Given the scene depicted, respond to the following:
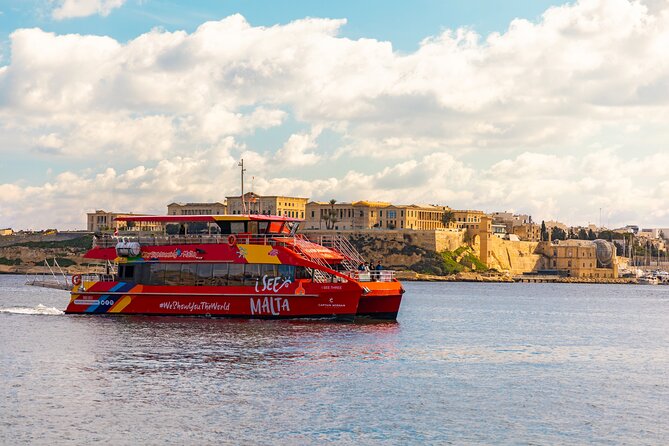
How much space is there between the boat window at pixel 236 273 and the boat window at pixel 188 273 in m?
1.78

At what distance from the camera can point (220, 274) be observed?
42.6 m

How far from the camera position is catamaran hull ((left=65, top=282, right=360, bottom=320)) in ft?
136

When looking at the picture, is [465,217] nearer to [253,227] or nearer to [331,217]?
[331,217]

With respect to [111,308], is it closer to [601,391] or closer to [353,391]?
[353,391]

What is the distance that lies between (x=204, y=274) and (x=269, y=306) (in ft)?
10.8

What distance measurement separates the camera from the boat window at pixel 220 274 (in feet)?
139

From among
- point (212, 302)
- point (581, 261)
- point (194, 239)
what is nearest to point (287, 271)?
point (212, 302)

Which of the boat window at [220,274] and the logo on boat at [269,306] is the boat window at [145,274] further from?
the logo on boat at [269,306]

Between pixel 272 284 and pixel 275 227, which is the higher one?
pixel 275 227

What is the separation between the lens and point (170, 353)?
3269cm

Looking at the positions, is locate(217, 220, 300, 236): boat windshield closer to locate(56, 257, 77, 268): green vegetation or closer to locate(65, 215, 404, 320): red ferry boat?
locate(65, 215, 404, 320): red ferry boat

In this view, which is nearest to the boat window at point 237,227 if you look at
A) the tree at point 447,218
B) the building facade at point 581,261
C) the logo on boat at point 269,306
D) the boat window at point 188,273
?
the boat window at point 188,273

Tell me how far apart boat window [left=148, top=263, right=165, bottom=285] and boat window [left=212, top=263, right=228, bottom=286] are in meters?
2.53

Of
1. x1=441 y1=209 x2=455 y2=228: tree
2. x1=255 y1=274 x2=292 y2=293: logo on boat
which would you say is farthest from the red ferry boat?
x1=441 y1=209 x2=455 y2=228: tree
